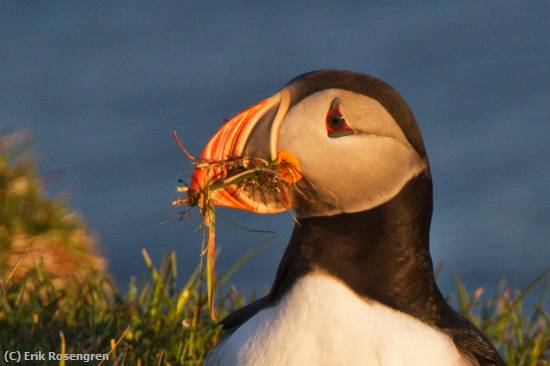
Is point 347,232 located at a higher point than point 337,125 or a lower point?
lower

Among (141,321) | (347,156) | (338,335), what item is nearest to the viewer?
(338,335)

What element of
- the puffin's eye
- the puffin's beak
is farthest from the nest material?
the puffin's eye

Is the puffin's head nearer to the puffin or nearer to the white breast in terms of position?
the puffin

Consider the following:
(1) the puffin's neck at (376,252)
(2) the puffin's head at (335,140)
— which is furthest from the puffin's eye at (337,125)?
(1) the puffin's neck at (376,252)

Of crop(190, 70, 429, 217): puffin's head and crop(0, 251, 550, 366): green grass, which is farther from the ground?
crop(190, 70, 429, 217): puffin's head

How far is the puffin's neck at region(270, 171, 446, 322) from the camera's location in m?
4.31

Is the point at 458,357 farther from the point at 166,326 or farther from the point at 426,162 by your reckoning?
the point at 166,326

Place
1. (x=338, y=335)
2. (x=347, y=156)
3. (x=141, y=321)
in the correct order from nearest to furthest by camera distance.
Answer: (x=338, y=335)
(x=347, y=156)
(x=141, y=321)

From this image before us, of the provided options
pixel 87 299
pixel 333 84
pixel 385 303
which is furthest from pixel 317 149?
pixel 87 299

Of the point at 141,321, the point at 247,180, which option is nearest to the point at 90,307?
the point at 141,321

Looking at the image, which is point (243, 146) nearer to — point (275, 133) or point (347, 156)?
point (275, 133)

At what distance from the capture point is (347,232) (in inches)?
171

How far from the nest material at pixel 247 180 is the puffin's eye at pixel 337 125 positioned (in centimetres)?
22

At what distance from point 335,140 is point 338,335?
0.90m
